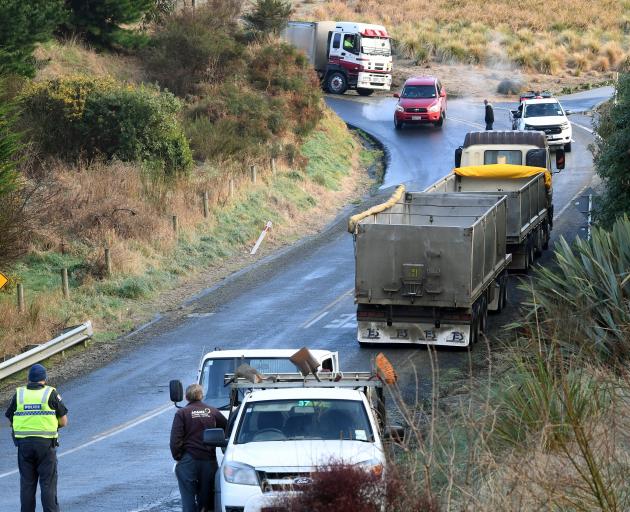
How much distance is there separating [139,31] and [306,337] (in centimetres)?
2986

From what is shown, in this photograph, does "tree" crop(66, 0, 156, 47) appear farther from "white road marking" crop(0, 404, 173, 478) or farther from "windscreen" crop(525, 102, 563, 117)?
"white road marking" crop(0, 404, 173, 478)

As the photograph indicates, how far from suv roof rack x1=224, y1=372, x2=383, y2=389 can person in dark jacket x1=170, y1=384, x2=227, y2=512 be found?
24.1 inches

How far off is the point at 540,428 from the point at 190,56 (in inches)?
1437

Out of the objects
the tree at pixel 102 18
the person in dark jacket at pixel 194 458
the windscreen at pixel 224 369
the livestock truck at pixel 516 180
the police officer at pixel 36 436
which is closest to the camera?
the person in dark jacket at pixel 194 458

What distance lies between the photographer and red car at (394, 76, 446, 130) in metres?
48.4

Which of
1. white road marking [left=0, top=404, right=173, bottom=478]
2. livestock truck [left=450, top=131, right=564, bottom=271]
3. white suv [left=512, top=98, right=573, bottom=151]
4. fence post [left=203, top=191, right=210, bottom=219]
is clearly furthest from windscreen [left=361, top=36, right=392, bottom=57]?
white road marking [left=0, top=404, right=173, bottom=478]

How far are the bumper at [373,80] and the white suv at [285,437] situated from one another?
1801 inches

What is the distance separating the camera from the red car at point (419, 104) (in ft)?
159

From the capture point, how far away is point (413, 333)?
20375 millimetres

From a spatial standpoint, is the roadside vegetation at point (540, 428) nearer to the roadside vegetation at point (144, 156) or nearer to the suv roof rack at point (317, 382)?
the suv roof rack at point (317, 382)

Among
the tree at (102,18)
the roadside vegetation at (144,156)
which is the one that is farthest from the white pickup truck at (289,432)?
the tree at (102,18)

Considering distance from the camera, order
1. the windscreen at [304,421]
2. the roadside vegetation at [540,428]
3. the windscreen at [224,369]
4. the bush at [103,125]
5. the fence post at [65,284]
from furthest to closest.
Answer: the bush at [103,125]
the fence post at [65,284]
the windscreen at [224,369]
the windscreen at [304,421]
the roadside vegetation at [540,428]

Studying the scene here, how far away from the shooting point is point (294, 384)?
11.6m

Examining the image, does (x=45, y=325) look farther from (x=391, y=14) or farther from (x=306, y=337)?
(x=391, y=14)
